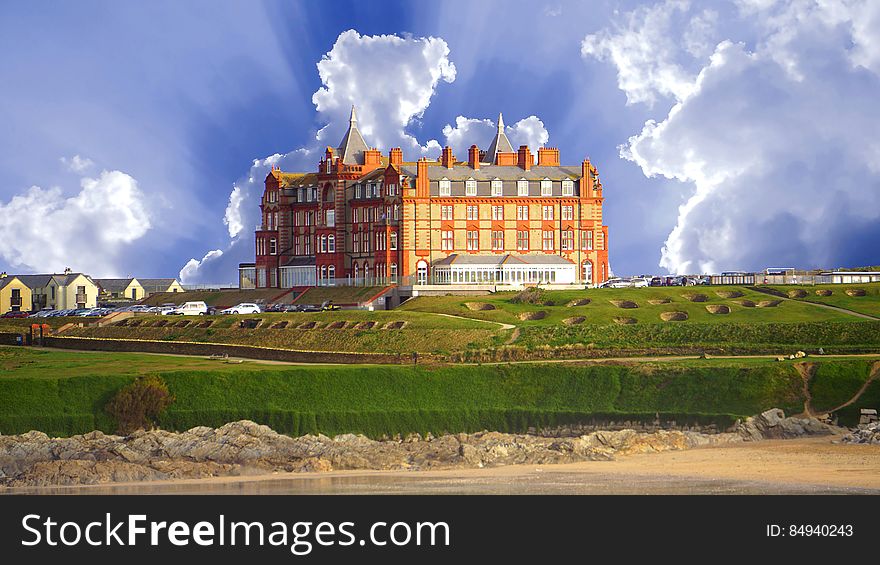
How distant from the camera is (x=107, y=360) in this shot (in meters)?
97.4

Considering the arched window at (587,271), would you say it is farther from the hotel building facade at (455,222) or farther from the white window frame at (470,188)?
the white window frame at (470,188)

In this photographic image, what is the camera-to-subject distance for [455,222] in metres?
141

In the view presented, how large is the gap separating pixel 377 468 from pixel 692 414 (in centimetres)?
1812

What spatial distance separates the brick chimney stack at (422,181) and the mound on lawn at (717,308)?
4049cm

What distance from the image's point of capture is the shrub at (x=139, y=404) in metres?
78.9

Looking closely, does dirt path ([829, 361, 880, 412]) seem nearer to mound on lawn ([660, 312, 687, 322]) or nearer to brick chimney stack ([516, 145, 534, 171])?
mound on lawn ([660, 312, 687, 322])

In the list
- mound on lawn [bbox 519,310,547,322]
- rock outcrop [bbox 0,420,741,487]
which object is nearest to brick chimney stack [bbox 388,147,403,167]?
mound on lawn [bbox 519,310,547,322]

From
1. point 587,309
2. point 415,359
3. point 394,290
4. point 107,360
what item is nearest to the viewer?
point 415,359

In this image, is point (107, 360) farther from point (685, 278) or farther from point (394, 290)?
point (685, 278)

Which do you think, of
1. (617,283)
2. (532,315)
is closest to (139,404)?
(532,315)

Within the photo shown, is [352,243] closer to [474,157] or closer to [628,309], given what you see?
[474,157]

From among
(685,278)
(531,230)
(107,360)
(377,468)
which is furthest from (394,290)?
(377,468)

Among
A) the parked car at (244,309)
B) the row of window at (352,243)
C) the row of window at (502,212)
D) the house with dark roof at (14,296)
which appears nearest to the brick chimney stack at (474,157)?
the row of window at (502,212)

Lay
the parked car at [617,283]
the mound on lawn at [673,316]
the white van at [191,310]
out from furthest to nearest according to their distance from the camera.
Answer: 1. the parked car at [617,283]
2. the white van at [191,310]
3. the mound on lawn at [673,316]
